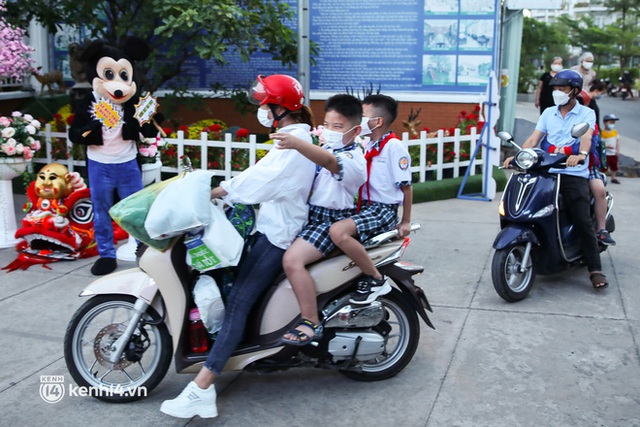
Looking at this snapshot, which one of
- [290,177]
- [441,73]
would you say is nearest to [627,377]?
[290,177]

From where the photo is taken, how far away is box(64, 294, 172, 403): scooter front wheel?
366 centimetres

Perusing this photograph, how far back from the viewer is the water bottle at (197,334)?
365 cm

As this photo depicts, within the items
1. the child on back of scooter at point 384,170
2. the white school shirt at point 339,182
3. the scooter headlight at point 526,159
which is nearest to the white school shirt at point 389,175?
the child on back of scooter at point 384,170

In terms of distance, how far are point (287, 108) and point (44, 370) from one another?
2.11 m

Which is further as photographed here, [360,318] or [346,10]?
[346,10]

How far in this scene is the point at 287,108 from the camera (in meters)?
3.63

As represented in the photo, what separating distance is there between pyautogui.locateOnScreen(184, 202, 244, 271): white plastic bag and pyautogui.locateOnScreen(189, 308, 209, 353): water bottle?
0.88 feet

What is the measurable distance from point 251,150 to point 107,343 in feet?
16.9

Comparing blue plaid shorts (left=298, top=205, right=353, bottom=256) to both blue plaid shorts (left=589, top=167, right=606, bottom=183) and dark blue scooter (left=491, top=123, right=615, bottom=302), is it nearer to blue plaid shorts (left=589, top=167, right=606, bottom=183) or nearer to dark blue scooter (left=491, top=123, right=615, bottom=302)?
dark blue scooter (left=491, top=123, right=615, bottom=302)

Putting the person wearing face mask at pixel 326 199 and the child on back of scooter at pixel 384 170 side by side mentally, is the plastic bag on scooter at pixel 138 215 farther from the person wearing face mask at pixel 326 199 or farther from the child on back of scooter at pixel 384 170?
the child on back of scooter at pixel 384 170

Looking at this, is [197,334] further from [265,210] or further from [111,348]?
[265,210]

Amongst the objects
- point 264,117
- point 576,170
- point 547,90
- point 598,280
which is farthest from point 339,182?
point 547,90

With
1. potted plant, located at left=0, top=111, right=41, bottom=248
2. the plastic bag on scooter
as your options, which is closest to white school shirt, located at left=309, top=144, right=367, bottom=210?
the plastic bag on scooter

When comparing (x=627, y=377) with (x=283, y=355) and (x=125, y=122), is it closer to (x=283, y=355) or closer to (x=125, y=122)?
(x=283, y=355)
